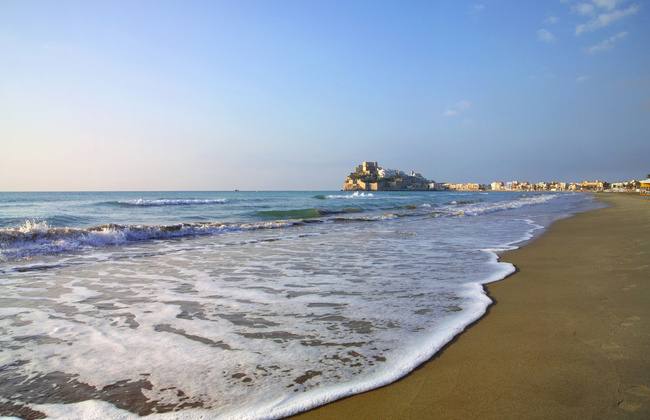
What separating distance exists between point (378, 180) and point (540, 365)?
138 metres

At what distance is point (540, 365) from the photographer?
2.61m

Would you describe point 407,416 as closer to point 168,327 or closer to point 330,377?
point 330,377

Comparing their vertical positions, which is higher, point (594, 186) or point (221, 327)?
point (594, 186)

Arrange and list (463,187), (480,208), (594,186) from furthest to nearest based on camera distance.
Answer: (463,187) → (594,186) → (480,208)

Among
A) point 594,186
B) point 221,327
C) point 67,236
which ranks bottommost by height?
point 221,327

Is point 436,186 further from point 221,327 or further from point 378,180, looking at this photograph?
point 221,327

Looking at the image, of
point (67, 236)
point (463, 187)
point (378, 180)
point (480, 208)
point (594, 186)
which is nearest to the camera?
point (67, 236)

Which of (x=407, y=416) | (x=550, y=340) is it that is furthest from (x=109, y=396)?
(x=550, y=340)

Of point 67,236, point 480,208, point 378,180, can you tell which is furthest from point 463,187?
point 67,236

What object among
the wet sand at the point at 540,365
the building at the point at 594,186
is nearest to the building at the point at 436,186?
the building at the point at 594,186

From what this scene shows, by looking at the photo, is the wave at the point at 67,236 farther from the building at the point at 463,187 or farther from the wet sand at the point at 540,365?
the building at the point at 463,187

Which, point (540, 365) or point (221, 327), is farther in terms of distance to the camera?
point (221, 327)

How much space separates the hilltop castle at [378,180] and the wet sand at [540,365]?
134304mm

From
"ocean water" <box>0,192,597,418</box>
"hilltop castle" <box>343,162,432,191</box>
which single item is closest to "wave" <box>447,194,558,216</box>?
"ocean water" <box>0,192,597,418</box>
